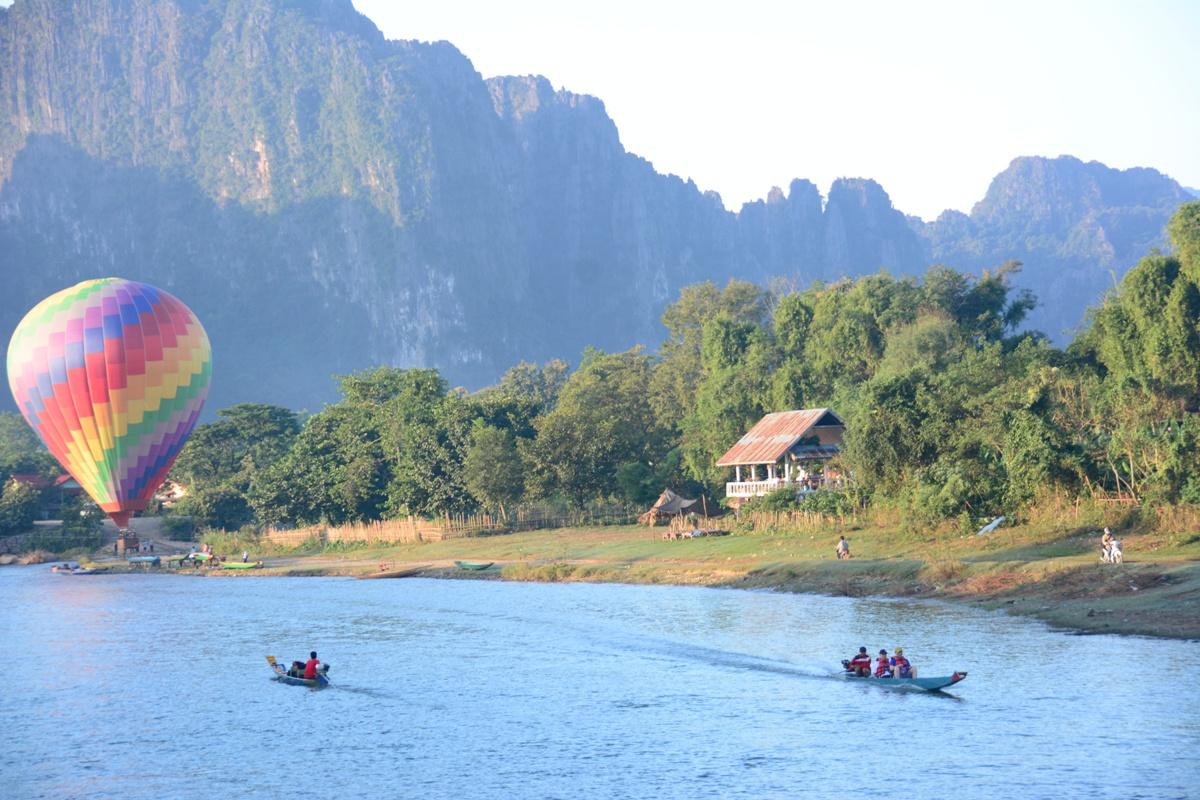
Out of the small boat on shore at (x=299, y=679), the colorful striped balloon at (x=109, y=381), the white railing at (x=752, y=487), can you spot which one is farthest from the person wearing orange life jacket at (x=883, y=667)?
the colorful striped balloon at (x=109, y=381)

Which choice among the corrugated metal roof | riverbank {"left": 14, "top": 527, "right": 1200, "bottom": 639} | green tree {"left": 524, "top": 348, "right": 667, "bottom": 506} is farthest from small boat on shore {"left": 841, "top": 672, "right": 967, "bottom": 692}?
green tree {"left": 524, "top": 348, "right": 667, "bottom": 506}

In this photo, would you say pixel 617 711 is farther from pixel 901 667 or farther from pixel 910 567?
pixel 910 567

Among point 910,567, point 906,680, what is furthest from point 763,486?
point 906,680

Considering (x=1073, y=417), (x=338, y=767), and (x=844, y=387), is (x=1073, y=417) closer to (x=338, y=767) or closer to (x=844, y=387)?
(x=844, y=387)

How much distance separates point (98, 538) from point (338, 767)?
9206 cm

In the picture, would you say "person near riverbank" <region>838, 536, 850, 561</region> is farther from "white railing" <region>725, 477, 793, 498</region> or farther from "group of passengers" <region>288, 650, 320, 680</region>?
"group of passengers" <region>288, 650, 320, 680</region>

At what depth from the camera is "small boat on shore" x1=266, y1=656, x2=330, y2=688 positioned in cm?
4122

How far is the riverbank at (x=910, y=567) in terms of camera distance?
4091 cm

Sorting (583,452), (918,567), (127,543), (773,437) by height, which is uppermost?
(583,452)

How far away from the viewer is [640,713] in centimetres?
3494

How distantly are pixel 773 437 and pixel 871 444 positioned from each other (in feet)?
51.6

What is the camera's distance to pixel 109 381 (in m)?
80.6

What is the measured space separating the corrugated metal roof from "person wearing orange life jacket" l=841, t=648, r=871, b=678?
38.6m

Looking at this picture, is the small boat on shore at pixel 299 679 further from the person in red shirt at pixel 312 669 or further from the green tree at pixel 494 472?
the green tree at pixel 494 472
